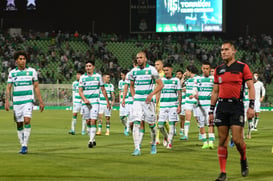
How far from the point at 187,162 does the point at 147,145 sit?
4.51m

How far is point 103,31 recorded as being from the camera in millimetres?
63312

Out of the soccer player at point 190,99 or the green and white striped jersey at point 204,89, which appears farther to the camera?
the soccer player at point 190,99

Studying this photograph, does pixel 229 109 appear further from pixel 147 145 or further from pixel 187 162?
pixel 147 145

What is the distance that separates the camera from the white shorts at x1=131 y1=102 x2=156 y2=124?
563 inches

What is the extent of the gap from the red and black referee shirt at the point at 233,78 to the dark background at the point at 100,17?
52.1 m

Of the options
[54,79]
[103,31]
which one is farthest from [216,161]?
[103,31]

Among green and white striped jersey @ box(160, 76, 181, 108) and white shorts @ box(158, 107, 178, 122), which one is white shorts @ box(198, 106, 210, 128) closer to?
green and white striped jersey @ box(160, 76, 181, 108)

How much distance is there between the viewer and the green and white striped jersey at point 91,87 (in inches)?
673

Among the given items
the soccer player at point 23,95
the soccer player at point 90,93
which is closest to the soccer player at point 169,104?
the soccer player at point 90,93

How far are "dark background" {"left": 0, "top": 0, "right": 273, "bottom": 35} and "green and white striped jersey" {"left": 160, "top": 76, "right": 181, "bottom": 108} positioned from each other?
45789 millimetres

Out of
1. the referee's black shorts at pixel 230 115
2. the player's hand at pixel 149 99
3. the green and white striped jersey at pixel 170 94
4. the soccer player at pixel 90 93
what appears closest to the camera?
the referee's black shorts at pixel 230 115

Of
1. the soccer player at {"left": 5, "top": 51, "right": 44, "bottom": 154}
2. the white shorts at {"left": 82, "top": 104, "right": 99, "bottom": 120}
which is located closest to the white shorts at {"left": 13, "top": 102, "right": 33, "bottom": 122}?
the soccer player at {"left": 5, "top": 51, "right": 44, "bottom": 154}

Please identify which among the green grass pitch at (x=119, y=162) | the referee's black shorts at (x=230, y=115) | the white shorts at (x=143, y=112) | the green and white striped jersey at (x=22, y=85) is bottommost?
the green grass pitch at (x=119, y=162)

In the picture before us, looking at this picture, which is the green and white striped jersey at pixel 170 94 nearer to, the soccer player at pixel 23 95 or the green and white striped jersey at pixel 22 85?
the soccer player at pixel 23 95
